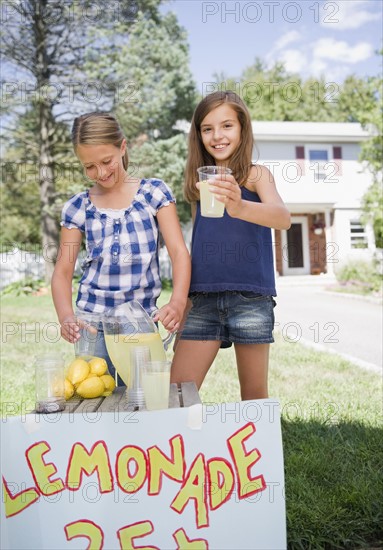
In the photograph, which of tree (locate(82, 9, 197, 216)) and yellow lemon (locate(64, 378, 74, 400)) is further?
tree (locate(82, 9, 197, 216))

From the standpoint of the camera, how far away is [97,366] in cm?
215

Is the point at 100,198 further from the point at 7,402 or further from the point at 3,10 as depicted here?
the point at 3,10

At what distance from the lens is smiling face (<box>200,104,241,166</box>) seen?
2512 mm

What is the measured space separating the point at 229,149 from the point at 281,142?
1809cm

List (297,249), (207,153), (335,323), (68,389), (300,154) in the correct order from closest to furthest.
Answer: (68,389) → (207,153) → (335,323) → (300,154) → (297,249)

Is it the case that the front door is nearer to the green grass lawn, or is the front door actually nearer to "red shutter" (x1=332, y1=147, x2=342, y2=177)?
"red shutter" (x1=332, y1=147, x2=342, y2=177)

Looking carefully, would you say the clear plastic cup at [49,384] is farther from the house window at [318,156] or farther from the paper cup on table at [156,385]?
the house window at [318,156]

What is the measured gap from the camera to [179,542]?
5.83 ft

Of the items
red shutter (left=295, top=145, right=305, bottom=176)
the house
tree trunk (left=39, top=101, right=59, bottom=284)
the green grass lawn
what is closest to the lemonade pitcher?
the green grass lawn

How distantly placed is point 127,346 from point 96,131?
Answer: 0.84 meters

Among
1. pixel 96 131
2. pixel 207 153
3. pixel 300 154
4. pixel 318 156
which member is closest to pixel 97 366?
pixel 96 131

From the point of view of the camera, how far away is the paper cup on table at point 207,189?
200cm

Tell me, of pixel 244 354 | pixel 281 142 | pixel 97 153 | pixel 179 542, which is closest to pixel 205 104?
pixel 97 153

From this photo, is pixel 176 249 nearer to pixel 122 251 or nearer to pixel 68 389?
pixel 122 251
